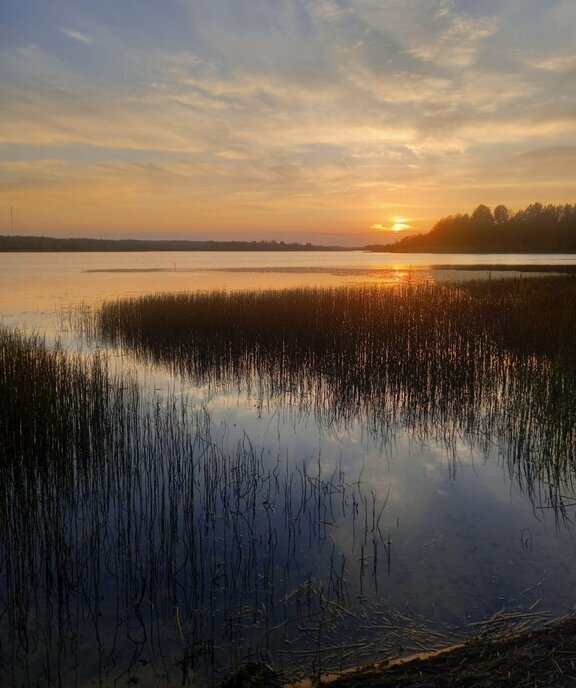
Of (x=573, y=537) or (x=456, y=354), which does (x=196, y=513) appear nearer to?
(x=573, y=537)

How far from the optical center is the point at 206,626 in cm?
311

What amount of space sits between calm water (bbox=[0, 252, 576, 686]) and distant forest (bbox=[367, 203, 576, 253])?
2867 inches

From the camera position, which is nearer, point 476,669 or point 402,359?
point 476,669

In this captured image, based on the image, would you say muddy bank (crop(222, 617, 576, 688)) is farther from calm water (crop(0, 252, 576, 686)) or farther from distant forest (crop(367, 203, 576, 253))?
distant forest (crop(367, 203, 576, 253))

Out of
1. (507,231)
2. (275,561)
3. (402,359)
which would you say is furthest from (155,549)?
(507,231)

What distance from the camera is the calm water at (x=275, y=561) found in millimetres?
2936

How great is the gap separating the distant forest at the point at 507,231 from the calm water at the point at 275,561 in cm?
7283

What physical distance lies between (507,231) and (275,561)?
271 feet

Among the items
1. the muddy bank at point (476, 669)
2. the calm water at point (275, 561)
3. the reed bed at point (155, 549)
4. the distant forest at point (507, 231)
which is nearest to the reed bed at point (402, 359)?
the calm water at point (275, 561)

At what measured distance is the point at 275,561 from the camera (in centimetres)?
380

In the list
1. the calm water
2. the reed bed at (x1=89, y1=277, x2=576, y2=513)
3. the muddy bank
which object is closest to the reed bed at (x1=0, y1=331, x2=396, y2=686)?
the calm water

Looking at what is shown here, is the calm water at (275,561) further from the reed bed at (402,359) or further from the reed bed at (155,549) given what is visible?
the reed bed at (402,359)

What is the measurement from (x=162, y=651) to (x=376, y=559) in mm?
1594

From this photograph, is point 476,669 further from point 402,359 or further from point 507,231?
point 507,231
